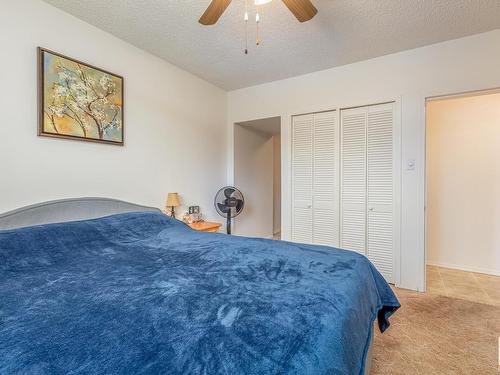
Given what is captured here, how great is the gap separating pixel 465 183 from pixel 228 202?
3.10 metres

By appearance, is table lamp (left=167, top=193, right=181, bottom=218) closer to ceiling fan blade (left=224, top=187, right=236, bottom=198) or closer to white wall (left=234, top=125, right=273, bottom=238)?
ceiling fan blade (left=224, top=187, right=236, bottom=198)

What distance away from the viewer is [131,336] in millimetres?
740

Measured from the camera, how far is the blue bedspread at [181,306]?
0.66 meters

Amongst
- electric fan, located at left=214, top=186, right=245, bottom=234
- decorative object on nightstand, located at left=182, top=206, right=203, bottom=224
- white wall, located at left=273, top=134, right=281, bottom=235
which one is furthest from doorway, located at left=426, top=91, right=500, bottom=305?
decorative object on nightstand, located at left=182, top=206, right=203, bottom=224

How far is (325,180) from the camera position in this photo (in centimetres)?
331

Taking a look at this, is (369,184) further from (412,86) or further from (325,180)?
(412,86)

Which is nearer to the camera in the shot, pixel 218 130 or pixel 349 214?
pixel 349 214

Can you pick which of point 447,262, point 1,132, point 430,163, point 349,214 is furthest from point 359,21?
point 447,262

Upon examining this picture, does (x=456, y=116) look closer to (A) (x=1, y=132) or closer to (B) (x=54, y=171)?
(B) (x=54, y=171)

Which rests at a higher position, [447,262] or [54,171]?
[54,171]

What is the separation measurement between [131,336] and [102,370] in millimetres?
129

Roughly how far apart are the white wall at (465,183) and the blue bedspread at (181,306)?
2.56 m

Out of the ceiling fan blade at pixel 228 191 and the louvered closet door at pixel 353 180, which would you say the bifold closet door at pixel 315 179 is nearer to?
the louvered closet door at pixel 353 180

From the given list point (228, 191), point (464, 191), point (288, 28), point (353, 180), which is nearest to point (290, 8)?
point (288, 28)
